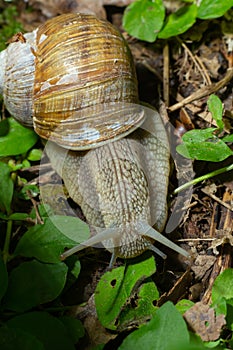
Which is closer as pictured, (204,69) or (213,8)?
(213,8)

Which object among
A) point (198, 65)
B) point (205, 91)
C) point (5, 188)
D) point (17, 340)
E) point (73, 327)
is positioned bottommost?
point (73, 327)

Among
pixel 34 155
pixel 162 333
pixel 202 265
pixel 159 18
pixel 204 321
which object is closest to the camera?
pixel 162 333

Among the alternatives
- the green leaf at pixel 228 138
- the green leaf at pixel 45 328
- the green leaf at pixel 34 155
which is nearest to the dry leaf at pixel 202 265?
the green leaf at pixel 228 138

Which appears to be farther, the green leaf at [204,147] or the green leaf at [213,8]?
the green leaf at [213,8]

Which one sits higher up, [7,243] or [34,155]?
[34,155]

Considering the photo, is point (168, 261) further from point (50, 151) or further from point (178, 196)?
point (50, 151)

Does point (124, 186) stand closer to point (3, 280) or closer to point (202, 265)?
point (202, 265)

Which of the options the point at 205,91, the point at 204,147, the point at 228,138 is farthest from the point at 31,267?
the point at 205,91

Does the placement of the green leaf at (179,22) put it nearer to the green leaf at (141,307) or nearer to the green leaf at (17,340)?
the green leaf at (141,307)
